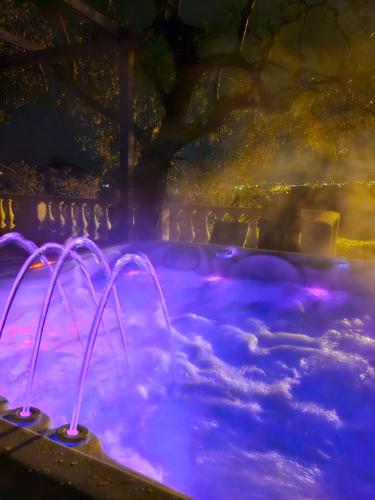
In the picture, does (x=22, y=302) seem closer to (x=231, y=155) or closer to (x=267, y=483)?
(x=267, y=483)

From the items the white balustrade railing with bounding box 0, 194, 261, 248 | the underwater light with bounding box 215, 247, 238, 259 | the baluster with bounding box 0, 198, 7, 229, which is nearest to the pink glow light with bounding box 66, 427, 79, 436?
the underwater light with bounding box 215, 247, 238, 259

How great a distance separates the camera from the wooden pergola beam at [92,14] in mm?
4882

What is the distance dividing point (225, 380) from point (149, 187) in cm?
687

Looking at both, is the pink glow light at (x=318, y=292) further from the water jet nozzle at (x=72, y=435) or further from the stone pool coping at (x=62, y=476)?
the stone pool coping at (x=62, y=476)

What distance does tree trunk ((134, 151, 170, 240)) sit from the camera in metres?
9.80

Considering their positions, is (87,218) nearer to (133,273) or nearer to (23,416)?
(133,273)

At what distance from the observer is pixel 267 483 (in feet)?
8.45

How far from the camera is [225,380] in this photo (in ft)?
13.0

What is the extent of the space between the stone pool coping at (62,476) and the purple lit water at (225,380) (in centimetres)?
140

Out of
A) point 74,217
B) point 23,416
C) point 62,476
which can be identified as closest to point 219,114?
point 74,217

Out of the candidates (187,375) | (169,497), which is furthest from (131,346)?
(169,497)

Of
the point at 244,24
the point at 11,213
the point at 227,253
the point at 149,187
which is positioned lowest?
the point at 227,253

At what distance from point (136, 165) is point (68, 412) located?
812 centimetres

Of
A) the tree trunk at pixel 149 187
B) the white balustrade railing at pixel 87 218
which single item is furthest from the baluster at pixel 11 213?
the tree trunk at pixel 149 187
